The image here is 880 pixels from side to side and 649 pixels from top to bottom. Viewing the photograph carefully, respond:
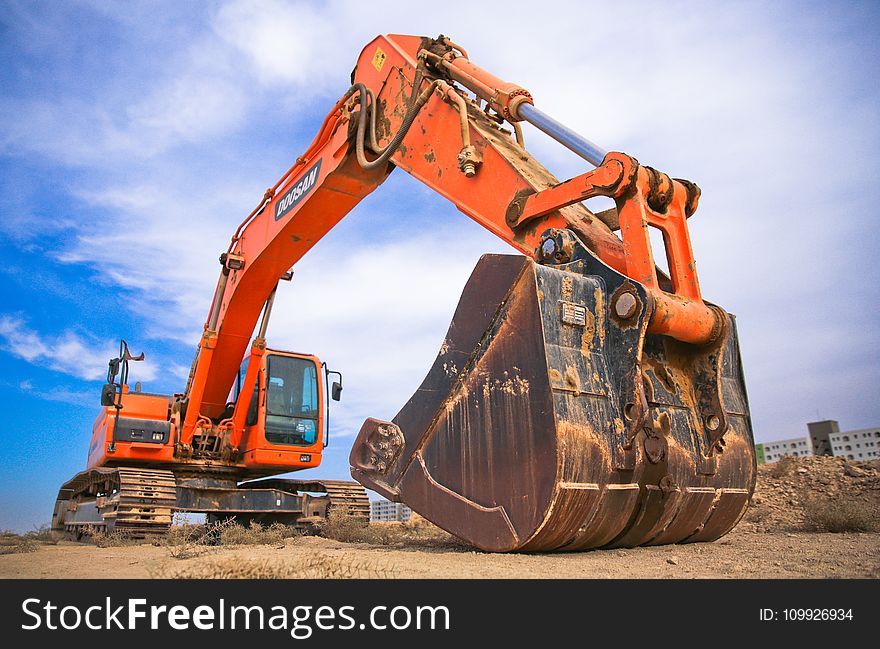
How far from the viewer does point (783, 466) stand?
9.34 meters

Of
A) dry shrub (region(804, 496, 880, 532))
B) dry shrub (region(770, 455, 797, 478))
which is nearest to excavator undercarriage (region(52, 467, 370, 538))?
dry shrub (region(804, 496, 880, 532))

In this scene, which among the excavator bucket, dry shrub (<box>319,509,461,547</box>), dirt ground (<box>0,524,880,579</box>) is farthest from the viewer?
dry shrub (<box>319,509,461,547</box>)

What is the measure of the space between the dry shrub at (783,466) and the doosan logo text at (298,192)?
24.0 feet

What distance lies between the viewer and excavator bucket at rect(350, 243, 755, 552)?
11.0ft

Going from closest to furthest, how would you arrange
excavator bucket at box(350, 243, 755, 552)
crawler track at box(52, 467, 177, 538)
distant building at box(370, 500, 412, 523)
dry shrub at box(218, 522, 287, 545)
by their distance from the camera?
1. excavator bucket at box(350, 243, 755, 552)
2. dry shrub at box(218, 522, 287, 545)
3. crawler track at box(52, 467, 177, 538)
4. distant building at box(370, 500, 412, 523)

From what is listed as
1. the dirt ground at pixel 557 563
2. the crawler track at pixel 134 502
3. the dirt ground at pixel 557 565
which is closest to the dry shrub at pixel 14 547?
the crawler track at pixel 134 502

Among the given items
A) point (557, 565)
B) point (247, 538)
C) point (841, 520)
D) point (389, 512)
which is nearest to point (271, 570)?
point (557, 565)

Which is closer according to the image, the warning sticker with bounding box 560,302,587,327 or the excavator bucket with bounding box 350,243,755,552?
the excavator bucket with bounding box 350,243,755,552

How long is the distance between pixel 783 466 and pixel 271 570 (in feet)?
28.2

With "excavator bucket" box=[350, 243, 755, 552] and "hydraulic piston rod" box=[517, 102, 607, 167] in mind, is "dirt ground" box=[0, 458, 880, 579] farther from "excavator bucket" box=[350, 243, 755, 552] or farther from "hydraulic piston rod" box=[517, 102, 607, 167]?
"hydraulic piston rod" box=[517, 102, 607, 167]

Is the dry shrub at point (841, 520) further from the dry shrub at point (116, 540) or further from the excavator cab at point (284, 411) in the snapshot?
the dry shrub at point (116, 540)

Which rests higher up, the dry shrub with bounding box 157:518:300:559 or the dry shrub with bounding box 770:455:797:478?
the dry shrub with bounding box 770:455:797:478

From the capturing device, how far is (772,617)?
2.23 m

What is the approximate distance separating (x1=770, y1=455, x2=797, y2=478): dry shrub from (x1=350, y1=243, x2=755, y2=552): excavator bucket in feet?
18.9
